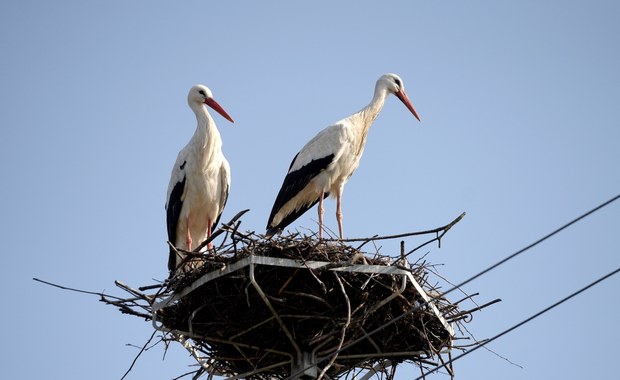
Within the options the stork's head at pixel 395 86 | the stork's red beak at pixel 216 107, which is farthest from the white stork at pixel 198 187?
the stork's head at pixel 395 86

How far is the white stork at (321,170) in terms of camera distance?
10.4m

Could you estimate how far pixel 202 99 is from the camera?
10734 mm

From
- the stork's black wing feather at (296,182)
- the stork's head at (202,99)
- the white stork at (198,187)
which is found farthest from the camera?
the stork's head at (202,99)

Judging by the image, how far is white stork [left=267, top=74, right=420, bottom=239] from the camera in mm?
10352

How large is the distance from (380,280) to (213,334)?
1231 millimetres

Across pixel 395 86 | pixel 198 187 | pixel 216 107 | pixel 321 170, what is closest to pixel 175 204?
pixel 198 187

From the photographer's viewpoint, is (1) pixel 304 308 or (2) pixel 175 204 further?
(2) pixel 175 204

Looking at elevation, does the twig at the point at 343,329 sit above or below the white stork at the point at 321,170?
below

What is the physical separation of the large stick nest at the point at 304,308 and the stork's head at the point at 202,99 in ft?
10.8

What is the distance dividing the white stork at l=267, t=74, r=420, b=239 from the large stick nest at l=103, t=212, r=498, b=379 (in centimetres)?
263

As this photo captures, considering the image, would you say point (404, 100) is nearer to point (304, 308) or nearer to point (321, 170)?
point (321, 170)

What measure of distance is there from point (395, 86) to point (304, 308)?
4.45 meters

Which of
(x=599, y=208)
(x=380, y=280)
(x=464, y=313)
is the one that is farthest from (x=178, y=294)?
(x=599, y=208)

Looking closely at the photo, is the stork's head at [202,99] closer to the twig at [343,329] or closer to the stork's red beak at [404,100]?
the stork's red beak at [404,100]
